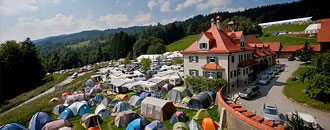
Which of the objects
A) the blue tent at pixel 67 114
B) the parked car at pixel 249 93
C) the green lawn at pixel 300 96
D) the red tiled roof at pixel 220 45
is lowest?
the blue tent at pixel 67 114

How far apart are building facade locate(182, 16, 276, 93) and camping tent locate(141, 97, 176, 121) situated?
Answer: 8.44m

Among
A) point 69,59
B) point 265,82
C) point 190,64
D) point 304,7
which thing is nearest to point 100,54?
point 69,59

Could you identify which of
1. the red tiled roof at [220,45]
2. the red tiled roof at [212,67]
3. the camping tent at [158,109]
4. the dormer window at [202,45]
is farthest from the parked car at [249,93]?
the camping tent at [158,109]

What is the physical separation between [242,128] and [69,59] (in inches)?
4614

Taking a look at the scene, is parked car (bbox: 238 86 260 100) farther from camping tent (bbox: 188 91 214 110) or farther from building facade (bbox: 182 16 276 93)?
camping tent (bbox: 188 91 214 110)

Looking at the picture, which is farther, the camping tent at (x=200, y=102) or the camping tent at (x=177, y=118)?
the camping tent at (x=200, y=102)

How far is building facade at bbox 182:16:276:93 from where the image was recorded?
20.3 meters

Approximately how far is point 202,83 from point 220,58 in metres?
3.95

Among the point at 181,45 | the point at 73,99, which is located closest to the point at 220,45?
the point at 73,99

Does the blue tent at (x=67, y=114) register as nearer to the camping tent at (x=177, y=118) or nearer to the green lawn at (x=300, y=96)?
the camping tent at (x=177, y=118)

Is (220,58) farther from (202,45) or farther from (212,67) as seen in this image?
(202,45)

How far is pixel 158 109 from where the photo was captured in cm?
1512

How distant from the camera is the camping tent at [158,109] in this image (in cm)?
1492

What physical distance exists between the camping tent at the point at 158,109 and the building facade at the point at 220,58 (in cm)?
844
